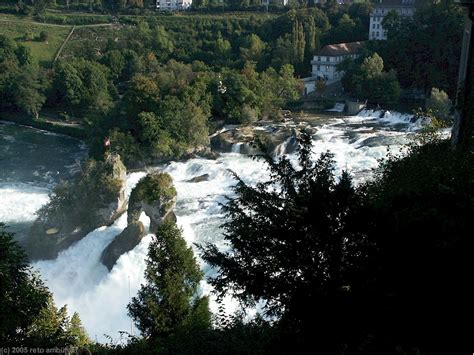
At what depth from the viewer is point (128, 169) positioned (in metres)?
31.9

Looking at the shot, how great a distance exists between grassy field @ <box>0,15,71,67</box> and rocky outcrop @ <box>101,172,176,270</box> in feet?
150

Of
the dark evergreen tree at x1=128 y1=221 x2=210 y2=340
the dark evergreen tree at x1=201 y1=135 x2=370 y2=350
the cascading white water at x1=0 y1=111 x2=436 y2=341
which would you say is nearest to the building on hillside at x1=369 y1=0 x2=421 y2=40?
the cascading white water at x1=0 y1=111 x2=436 y2=341

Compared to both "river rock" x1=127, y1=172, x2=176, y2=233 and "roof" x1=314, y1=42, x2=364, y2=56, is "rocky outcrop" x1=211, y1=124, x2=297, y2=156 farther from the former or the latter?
"roof" x1=314, y1=42, x2=364, y2=56

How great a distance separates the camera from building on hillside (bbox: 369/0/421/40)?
62.0 meters

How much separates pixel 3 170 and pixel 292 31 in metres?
37.2

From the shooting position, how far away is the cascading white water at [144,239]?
19970mm

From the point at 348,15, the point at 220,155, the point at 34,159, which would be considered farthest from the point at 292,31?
the point at 34,159

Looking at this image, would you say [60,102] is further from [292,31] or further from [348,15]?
[348,15]

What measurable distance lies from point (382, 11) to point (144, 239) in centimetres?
5128

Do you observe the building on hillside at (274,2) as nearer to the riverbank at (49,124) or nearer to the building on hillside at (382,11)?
the building on hillside at (382,11)

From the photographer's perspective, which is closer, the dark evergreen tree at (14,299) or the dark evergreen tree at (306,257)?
the dark evergreen tree at (306,257)

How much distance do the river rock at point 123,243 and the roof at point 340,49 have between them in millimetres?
38442

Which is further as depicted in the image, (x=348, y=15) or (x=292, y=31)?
(x=348, y=15)

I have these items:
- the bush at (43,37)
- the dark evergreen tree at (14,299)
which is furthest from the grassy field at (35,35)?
the dark evergreen tree at (14,299)
